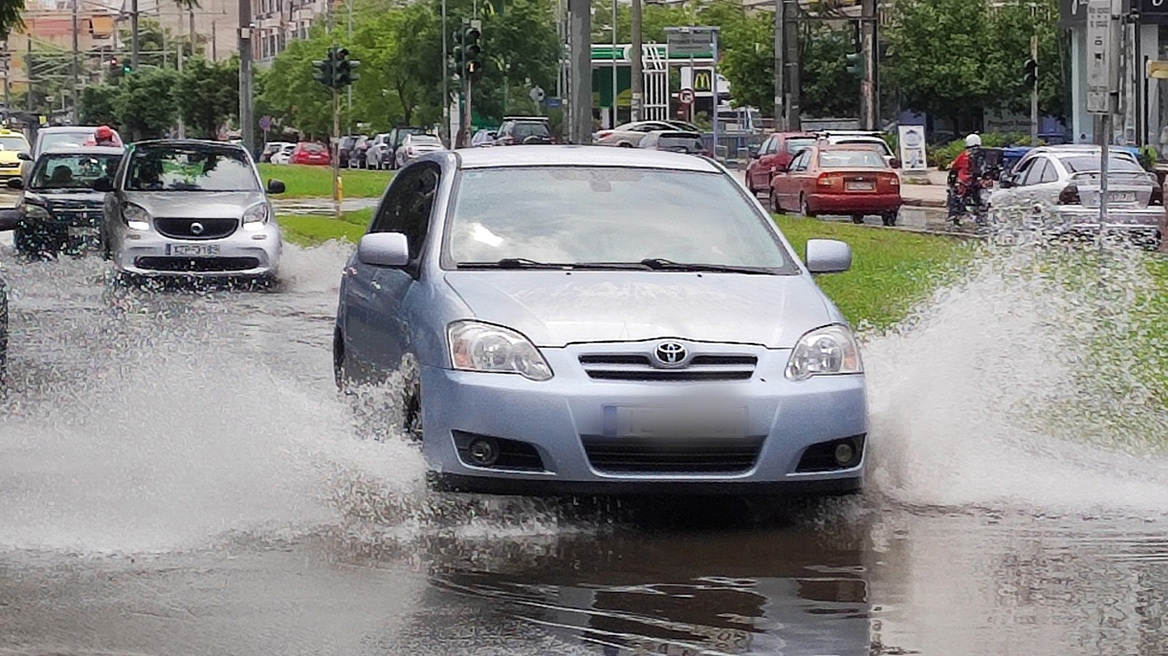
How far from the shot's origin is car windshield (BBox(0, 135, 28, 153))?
176 ft

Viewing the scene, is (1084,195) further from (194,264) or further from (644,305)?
(644,305)

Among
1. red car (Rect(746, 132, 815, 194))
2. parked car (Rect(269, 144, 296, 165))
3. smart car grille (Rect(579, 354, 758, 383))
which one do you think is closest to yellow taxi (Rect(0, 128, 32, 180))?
red car (Rect(746, 132, 815, 194))

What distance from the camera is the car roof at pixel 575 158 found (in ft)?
31.4

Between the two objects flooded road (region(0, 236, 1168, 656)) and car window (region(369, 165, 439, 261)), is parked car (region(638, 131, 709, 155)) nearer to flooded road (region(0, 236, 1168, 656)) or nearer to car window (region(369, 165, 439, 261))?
flooded road (region(0, 236, 1168, 656))

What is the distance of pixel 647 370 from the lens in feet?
25.4

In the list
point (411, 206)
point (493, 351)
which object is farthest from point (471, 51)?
point (493, 351)

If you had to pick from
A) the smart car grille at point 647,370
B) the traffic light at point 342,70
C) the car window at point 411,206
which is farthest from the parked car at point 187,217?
the traffic light at point 342,70

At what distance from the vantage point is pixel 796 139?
4147 cm

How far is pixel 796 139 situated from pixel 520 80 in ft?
139

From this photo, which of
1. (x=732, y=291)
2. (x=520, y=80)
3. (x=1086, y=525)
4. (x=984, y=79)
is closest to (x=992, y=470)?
(x=1086, y=525)

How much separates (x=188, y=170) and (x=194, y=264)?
1668 mm

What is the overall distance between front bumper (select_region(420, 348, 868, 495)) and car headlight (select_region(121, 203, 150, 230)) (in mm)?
13328

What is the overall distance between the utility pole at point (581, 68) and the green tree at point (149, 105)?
51.1 m

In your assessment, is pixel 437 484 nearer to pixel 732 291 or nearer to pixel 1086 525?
pixel 732 291
